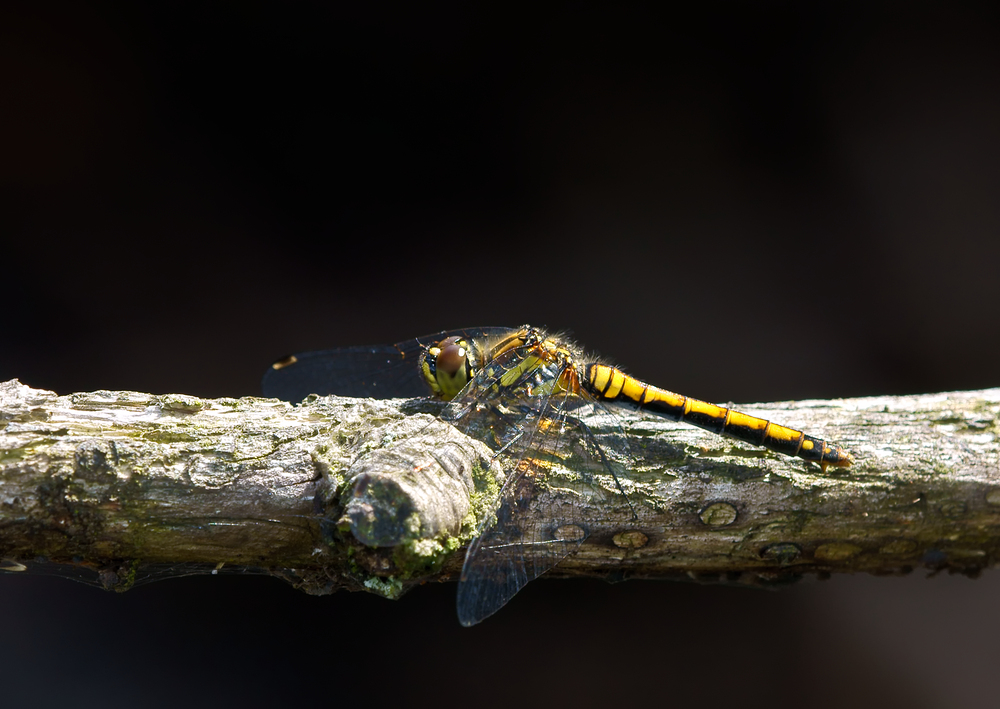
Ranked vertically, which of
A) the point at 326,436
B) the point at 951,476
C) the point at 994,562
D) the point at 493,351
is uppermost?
the point at 493,351

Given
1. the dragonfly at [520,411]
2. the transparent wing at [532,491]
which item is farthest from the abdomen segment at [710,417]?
the transparent wing at [532,491]

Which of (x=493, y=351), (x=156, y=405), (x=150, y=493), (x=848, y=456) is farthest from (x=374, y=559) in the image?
(x=848, y=456)

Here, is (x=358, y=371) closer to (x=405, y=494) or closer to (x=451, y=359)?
(x=451, y=359)

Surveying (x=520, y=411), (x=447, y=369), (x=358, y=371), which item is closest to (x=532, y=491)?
(x=520, y=411)

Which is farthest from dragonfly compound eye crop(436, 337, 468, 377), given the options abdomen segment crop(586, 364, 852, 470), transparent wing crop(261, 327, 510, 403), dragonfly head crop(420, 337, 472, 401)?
abdomen segment crop(586, 364, 852, 470)

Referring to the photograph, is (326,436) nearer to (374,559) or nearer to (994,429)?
(374,559)

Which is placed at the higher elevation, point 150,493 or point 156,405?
point 156,405

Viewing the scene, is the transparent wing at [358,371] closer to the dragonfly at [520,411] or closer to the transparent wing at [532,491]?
the dragonfly at [520,411]
